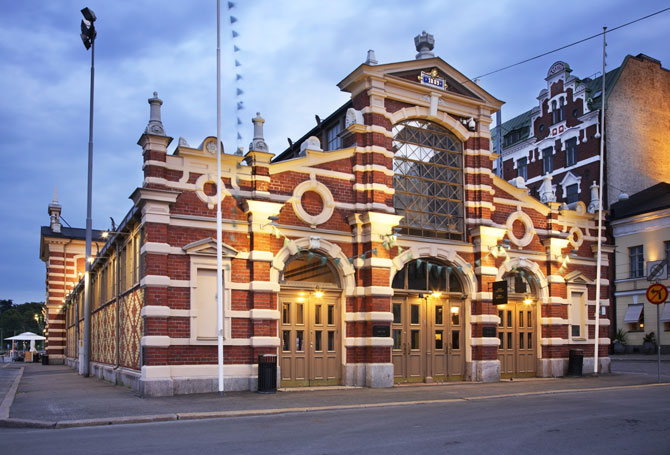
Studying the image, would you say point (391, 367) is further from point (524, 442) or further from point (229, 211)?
point (524, 442)

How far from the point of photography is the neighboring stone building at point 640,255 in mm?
36469

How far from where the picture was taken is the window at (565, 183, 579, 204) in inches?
1727

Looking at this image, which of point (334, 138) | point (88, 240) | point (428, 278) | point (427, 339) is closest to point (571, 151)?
point (334, 138)

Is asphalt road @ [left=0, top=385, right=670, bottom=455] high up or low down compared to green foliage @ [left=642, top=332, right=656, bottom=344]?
up

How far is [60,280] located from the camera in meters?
47.0

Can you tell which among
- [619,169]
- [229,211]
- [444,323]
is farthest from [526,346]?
[619,169]

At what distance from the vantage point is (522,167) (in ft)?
164

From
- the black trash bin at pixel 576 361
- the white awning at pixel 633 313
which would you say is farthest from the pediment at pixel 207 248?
the white awning at pixel 633 313

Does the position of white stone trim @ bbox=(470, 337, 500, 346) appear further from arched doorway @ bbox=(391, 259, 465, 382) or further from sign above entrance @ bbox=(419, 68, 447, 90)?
sign above entrance @ bbox=(419, 68, 447, 90)

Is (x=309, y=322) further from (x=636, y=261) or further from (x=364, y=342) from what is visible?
(x=636, y=261)

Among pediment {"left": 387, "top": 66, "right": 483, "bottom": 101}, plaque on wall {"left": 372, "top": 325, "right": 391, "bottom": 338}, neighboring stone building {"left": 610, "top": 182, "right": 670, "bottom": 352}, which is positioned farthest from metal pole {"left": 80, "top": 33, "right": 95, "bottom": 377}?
neighboring stone building {"left": 610, "top": 182, "right": 670, "bottom": 352}

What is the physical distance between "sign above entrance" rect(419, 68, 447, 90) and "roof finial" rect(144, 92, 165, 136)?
9141 millimetres

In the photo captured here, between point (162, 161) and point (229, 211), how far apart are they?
2375 mm

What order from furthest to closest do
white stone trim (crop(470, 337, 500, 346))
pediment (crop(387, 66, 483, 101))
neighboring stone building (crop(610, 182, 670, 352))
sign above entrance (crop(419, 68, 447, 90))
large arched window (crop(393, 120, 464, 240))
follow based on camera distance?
neighboring stone building (crop(610, 182, 670, 352))
sign above entrance (crop(419, 68, 447, 90))
white stone trim (crop(470, 337, 500, 346))
pediment (crop(387, 66, 483, 101))
large arched window (crop(393, 120, 464, 240))
